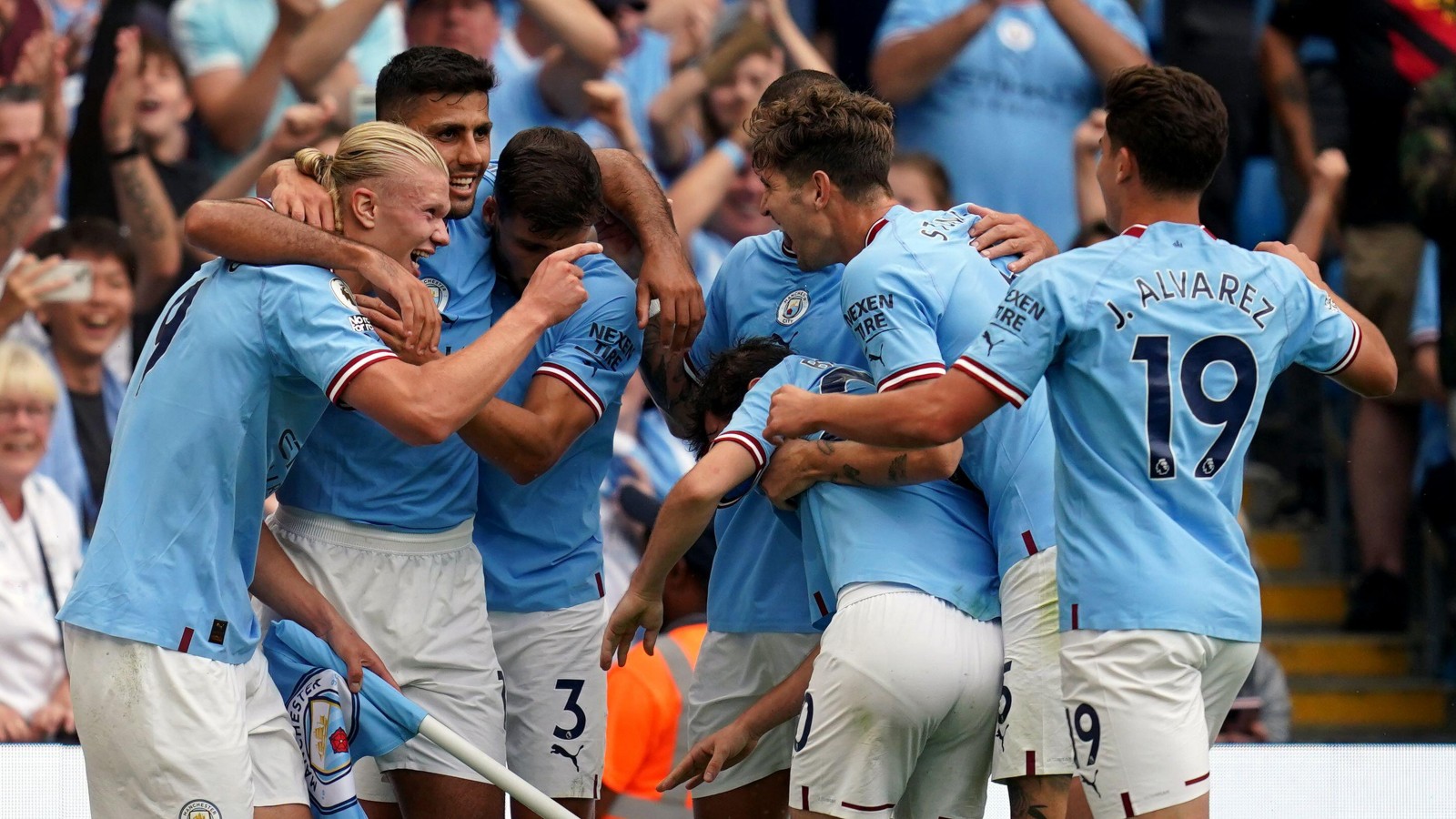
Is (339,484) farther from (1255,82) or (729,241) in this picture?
(1255,82)

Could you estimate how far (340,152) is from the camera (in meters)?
3.90

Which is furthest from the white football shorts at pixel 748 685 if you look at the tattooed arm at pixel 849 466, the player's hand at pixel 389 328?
the player's hand at pixel 389 328

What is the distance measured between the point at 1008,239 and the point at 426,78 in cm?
160

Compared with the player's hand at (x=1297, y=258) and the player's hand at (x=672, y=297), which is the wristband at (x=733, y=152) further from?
the player's hand at (x=1297, y=258)

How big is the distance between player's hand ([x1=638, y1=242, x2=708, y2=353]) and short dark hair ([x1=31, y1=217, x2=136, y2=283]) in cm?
398

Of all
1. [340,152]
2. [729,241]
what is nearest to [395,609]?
[340,152]

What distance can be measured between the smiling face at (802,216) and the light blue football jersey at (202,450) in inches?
45.3

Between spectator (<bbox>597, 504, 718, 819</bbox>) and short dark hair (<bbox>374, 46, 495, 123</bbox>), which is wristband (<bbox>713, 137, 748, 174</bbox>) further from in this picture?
short dark hair (<bbox>374, 46, 495, 123</bbox>)

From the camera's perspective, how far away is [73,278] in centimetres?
755

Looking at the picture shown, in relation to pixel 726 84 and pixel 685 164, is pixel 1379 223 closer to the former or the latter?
pixel 726 84

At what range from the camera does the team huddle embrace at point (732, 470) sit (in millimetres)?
3502

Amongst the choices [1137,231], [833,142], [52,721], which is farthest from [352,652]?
[52,721]

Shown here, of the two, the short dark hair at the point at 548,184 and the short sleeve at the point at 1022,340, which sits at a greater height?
the short dark hair at the point at 548,184

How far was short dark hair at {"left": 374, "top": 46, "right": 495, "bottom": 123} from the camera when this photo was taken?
447 cm
